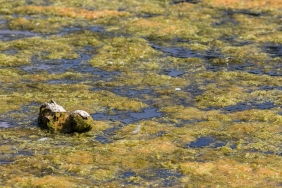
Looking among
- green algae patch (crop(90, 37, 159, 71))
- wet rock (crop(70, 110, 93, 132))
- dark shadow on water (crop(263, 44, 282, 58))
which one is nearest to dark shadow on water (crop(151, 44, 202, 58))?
green algae patch (crop(90, 37, 159, 71))

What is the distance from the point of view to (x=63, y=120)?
17359 millimetres

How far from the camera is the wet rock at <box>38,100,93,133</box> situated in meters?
17.2

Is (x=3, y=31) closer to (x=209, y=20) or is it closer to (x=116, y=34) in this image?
(x=116, y=34)

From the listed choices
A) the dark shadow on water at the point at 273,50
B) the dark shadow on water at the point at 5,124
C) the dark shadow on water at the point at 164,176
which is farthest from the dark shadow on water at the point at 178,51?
the dark shadow on water at the point at 164,176

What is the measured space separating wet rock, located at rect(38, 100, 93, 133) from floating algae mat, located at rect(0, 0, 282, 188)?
19cm

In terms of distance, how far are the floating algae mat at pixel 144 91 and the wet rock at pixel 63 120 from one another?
0.61 feet

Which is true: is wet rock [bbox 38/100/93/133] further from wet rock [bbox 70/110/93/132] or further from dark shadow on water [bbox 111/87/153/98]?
dark shadow on water [bbox 111/87/153/98]

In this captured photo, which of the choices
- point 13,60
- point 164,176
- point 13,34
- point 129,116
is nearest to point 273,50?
point 129,116

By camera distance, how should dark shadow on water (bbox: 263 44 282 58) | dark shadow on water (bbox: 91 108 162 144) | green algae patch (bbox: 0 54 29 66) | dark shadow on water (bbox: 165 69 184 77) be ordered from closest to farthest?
dark shadow on water (bbox: 91 108 162 144)
dark shadow on water (bbox: 165 69 184 77)
green algae patch (bbox: 0 54 29 66)
dark shadow on water (bbox: 263 44 282 58)

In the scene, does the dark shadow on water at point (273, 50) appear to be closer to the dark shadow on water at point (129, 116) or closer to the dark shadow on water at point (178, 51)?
the dark shadow on water at point (178, 51)

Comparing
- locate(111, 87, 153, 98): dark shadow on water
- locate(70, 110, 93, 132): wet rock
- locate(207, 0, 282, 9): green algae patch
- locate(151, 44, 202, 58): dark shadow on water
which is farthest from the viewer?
locate(207, 0, 282, 9): green algae patch

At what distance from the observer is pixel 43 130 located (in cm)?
1761

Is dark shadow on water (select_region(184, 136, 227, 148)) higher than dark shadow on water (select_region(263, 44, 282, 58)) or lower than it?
lower

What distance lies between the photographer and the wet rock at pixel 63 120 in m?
17.2
